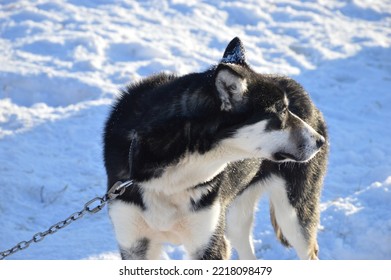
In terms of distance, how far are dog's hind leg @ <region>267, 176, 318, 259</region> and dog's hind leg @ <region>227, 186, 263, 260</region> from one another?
29cm

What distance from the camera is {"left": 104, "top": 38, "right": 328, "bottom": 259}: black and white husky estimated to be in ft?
10.6

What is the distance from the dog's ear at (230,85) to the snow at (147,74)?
6.17 feet

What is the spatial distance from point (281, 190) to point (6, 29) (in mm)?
5596

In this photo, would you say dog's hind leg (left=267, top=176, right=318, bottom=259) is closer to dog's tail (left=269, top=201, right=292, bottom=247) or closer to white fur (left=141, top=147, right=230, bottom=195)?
dog's tail (left=269, top=201, right=292, bottom=247)

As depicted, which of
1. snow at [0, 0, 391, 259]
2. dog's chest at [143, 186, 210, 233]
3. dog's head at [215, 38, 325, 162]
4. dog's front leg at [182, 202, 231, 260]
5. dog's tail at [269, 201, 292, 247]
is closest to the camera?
dog's head at [215, 38, 325, 162]

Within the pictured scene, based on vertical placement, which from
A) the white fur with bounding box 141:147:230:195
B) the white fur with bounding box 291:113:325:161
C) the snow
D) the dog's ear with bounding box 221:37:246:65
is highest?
the dog's ear with bounding box 221:37:246:65

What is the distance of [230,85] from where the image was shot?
125 inches

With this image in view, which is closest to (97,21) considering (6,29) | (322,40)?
(6,29)

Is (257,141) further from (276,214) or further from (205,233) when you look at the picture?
(276,214)

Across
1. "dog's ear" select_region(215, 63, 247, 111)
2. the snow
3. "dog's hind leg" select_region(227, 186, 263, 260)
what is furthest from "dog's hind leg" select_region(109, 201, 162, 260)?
"dog's hind leg" select_region(227, 186, 263, 260)

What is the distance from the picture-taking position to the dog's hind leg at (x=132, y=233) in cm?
353

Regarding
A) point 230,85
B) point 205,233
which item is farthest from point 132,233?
point 230,85

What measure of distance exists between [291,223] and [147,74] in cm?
374

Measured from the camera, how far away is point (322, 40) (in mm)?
9477
